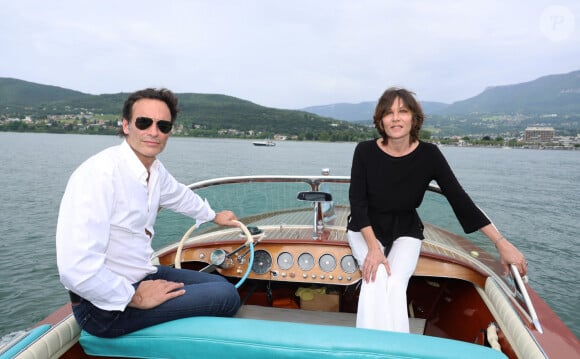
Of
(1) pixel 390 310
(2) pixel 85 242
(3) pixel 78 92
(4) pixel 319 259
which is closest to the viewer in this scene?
(2) pixel 85 242

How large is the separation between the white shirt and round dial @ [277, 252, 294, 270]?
1248 millimetres

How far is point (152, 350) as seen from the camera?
1.62m

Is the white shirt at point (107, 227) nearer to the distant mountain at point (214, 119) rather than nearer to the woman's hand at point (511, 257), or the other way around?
the woman's hand at point (511, 257)

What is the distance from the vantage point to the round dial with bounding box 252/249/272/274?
9.94 ft

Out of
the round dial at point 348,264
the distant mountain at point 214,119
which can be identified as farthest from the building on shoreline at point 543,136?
the round dial at point 348,264

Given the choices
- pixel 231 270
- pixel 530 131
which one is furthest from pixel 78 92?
pixel 231 270

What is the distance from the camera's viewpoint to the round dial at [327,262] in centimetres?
295

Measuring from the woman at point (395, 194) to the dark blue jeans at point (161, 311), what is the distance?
858 mm

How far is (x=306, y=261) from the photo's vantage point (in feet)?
9.79

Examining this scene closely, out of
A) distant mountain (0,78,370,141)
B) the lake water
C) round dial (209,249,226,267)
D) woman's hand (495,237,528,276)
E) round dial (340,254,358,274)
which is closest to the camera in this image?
woman's hand (495,237,528,276)

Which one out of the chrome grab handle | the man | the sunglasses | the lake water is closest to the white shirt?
the man

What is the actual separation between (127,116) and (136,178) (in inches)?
15.3

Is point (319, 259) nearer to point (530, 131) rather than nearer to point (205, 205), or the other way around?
point (205, 205)

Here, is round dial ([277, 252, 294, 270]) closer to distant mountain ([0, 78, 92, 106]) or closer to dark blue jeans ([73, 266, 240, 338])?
dark blue jeans ([73, 266, 240, 338])
